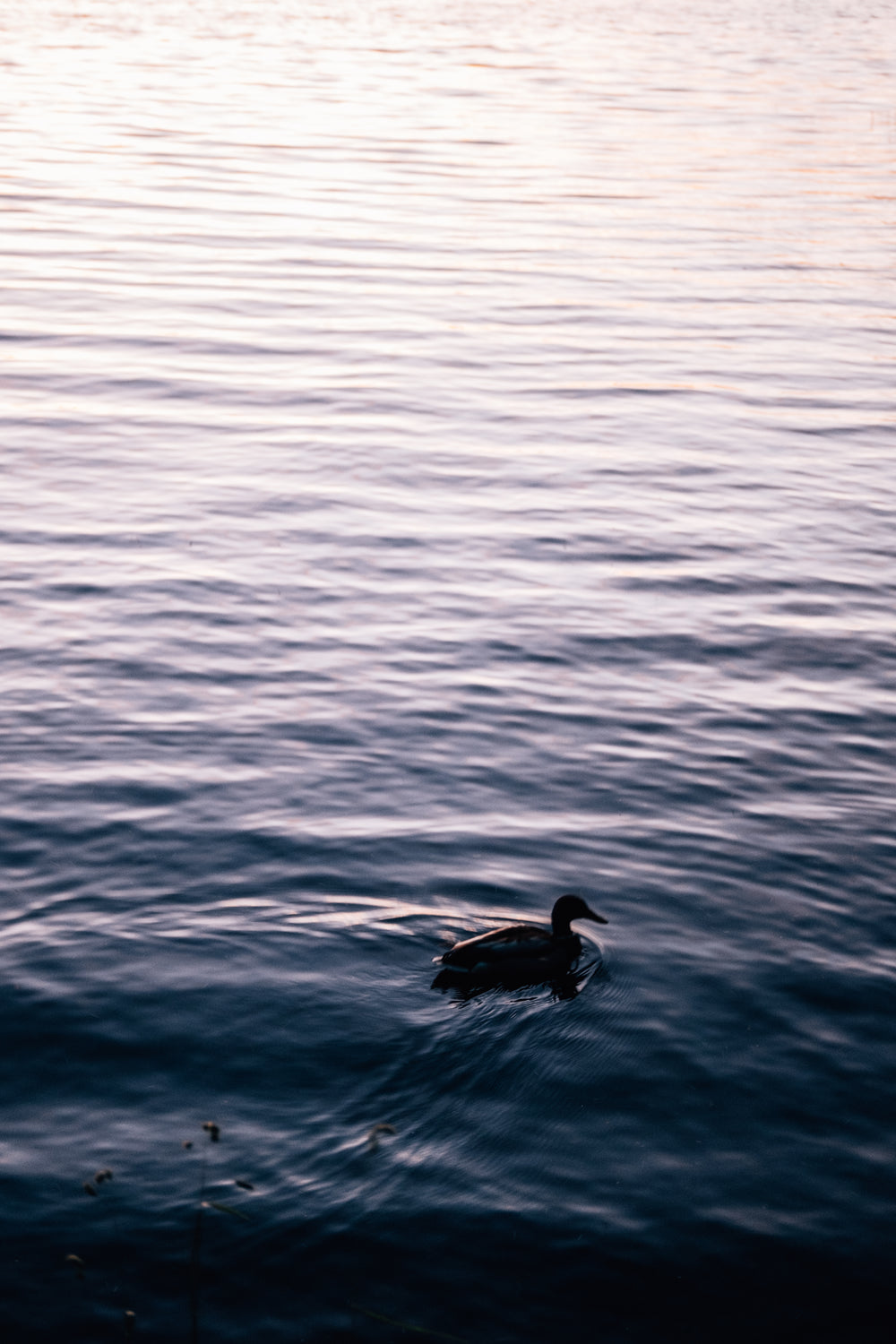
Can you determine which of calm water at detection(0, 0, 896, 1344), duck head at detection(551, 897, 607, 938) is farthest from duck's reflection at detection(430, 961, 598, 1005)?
duck head at detection(551, 897, 607, 938)

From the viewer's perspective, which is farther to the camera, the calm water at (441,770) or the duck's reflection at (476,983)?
the duck's reflection at (476,983)

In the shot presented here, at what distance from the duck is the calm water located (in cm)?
26

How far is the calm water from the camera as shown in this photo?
864 centimetres

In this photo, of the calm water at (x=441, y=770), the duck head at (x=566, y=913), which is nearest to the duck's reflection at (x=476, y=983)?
the calm water at (x=441, y=770)

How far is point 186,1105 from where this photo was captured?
942cm

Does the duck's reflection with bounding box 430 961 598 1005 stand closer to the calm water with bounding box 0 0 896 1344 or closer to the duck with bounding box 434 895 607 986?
the duck with bounding box 434 895 607 986

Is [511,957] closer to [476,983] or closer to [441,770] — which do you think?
[476,983]

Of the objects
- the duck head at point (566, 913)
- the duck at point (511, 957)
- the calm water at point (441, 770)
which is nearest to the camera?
the calm water at point (441, 770)

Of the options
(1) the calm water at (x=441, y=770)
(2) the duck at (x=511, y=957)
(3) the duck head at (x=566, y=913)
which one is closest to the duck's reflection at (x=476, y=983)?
(2) the duck at (x=511, y=957)

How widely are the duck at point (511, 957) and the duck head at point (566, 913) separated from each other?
0.15 metres

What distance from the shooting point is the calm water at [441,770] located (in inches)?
340

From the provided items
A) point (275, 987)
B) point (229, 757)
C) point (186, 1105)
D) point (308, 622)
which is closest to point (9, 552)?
point (308, 622)

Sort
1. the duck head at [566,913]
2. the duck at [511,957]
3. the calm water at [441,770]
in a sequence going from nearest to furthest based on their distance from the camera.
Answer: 1. the calm water at [441,770]
2. the duck at [511,957]
3. the duck head at [566,913]

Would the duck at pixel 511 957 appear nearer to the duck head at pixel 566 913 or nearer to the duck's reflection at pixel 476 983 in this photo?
the duck's reflection at pixel 476 983
